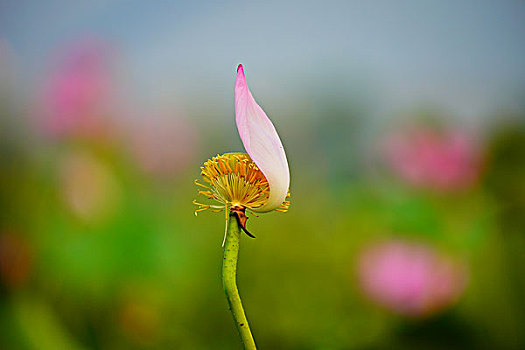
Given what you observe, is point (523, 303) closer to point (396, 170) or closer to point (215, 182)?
point (396, 170)

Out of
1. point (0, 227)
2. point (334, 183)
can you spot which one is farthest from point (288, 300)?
point (0, 227)

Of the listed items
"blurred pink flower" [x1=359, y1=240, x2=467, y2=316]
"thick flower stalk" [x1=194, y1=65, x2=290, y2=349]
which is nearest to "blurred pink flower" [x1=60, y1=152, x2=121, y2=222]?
"blurred pink flower" [x1=359, y1=240, x2=467, y2=316]

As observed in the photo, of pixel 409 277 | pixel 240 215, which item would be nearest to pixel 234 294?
pixel 240 215

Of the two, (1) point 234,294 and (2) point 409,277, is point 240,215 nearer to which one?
(1) point 234,294

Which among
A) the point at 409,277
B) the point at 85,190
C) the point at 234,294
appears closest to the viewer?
the point at 234,294

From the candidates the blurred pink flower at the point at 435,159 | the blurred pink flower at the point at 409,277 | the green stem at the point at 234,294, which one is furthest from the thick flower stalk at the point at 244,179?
the blurred pink flower at the point at 435,159

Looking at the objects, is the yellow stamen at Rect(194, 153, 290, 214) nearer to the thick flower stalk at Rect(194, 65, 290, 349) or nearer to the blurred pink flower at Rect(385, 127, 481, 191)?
the thick flower stalk at Rect(194, 65, 290, 349)

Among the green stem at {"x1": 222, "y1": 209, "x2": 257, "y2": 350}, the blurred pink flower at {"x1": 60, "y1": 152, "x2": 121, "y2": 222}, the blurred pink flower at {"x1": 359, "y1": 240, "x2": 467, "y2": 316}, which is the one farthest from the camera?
the blurred pink flower at {"x1": 60, "y1": 152, "x2": 121, "y2": 222}
